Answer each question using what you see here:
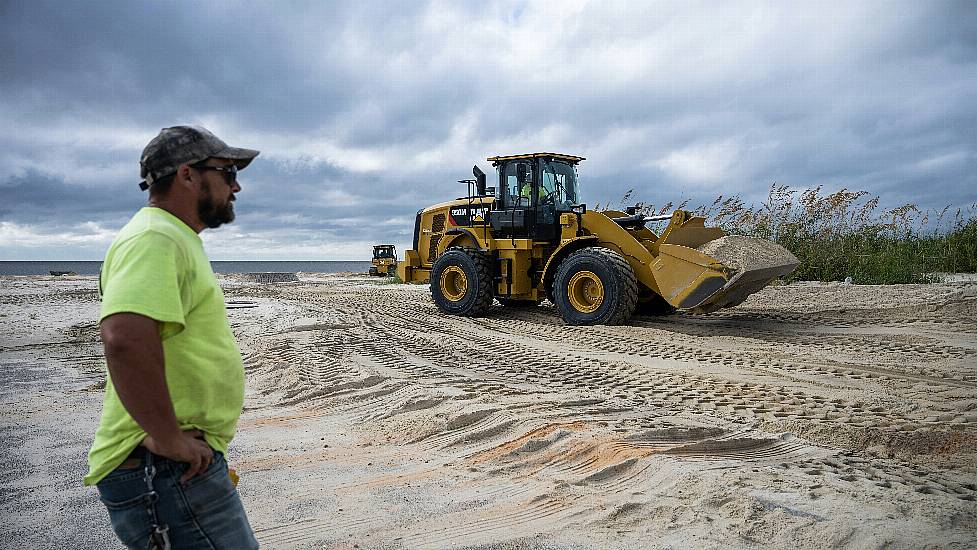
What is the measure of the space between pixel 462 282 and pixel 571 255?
112 inches

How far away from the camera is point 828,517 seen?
3.24 metres

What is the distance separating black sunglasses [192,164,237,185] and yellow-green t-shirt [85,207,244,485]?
17cm

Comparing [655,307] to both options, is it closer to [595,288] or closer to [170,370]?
[595,288]

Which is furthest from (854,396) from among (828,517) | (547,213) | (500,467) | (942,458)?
(547,213)

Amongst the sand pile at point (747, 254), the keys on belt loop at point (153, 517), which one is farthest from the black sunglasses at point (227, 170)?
Answer: the sand pile at point (747, 254)

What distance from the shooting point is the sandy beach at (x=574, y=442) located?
129 inches

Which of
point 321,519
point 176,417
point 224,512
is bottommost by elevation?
point 321,519

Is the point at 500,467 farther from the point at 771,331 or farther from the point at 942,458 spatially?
the point at 771,331

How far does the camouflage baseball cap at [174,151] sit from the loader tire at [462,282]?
10136mm

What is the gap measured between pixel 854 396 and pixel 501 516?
3.69m

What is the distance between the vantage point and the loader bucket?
882cm

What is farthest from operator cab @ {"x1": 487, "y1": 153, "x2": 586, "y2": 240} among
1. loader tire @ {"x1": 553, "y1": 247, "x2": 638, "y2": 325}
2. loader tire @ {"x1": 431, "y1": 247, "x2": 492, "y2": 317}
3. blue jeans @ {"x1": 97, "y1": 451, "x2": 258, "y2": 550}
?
blue jeans @ {"x1": 97, "y1": 451, "x2": 258, "y2": 550}

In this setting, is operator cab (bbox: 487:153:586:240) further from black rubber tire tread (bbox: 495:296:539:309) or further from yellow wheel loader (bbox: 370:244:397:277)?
yellow wheel loader (bbox: 370:244:397:277)

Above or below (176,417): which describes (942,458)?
below
